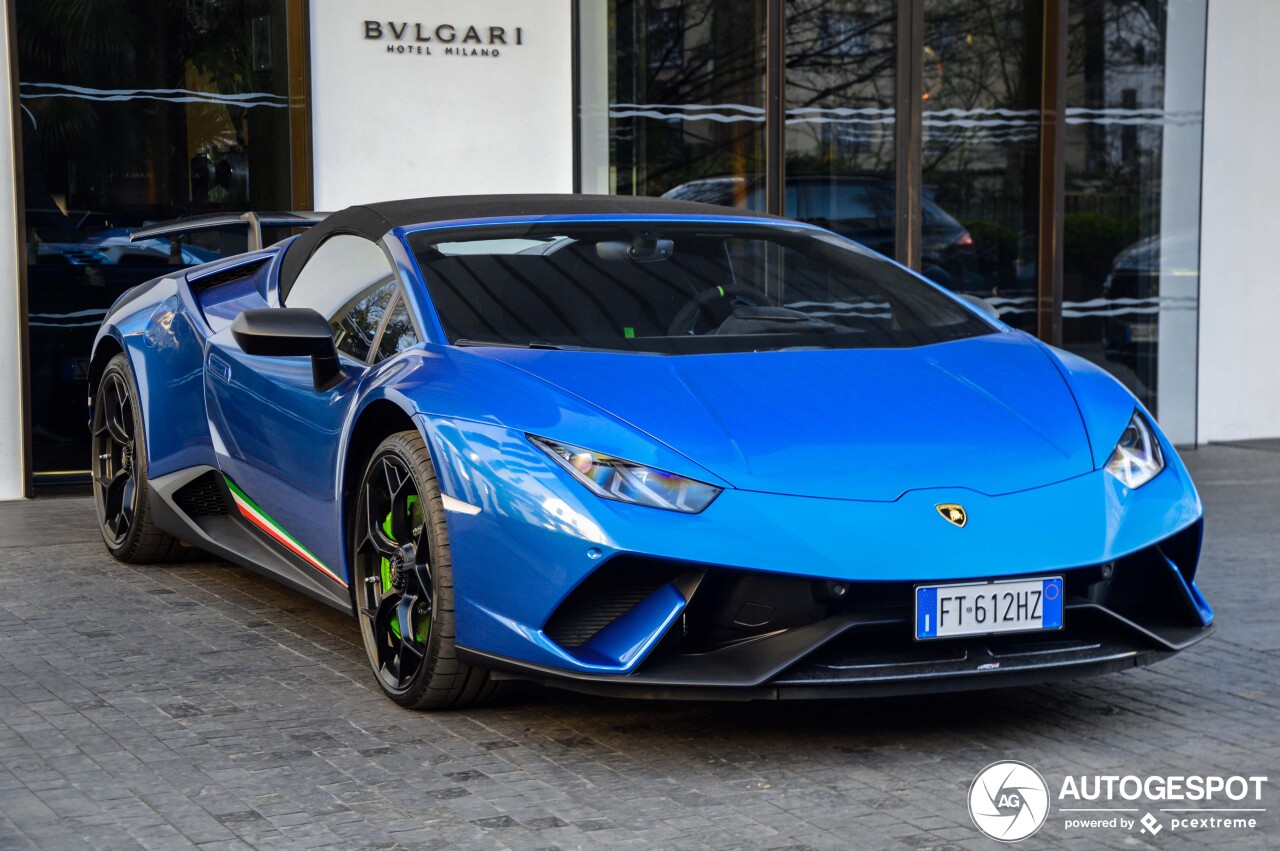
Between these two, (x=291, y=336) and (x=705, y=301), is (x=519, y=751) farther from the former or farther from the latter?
(x=705, y=301)

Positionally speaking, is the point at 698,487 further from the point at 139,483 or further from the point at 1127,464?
the point at 139,483

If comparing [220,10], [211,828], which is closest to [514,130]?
[220,10]

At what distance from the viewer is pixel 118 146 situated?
8.72 metres

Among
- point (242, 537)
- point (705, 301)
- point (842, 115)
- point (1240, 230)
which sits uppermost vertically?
point (842, 115)

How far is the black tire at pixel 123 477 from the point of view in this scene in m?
6.30

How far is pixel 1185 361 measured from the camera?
35.9ft

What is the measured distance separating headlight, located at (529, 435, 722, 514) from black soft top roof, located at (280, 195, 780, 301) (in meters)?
1.46

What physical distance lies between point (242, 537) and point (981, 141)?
673 centimetres

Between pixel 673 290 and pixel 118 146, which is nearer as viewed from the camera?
pixel 673 290

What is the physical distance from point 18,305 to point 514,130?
2947 millimetres

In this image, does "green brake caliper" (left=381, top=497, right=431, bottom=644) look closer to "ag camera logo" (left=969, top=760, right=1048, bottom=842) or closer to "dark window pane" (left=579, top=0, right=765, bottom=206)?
"ag camera logo" (left=969, top=760, right=1048, bottom=842)

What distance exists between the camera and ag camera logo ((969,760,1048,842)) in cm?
338

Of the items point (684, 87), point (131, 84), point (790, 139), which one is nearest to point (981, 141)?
point (790, 139)

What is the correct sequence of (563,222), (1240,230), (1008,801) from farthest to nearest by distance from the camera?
(1240,230) < (563,222) < (1008,801)
